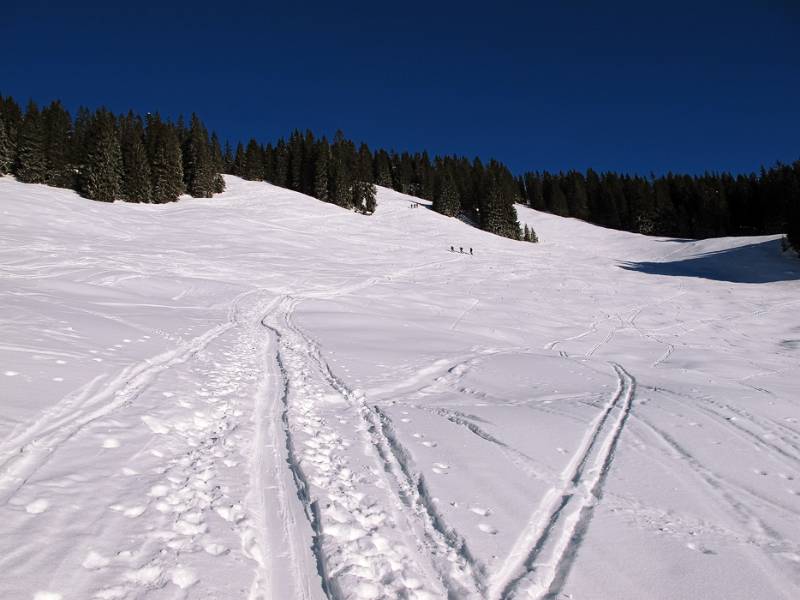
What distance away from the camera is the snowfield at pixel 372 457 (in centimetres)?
308

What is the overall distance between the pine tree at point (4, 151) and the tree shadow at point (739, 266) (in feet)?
227

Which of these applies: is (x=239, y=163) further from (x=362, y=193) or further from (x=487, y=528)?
(x=487, y=528)

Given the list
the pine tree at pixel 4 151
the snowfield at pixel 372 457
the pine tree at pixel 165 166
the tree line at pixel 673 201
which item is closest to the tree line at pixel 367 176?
the tree line at pixel 673 201

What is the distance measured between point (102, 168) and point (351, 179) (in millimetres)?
35376

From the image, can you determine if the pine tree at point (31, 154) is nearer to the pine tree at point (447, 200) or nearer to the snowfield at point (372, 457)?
the snowfield at point (372, 457)

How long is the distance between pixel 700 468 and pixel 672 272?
39.6m

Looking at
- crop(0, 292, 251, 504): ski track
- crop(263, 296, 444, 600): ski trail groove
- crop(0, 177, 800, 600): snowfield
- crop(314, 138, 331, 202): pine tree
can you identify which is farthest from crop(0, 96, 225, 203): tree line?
crop(263, 296, 444, 600): ski trail groove

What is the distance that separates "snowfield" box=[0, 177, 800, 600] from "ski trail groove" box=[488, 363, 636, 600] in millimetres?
19

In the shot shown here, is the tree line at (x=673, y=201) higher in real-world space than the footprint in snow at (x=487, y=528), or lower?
higher

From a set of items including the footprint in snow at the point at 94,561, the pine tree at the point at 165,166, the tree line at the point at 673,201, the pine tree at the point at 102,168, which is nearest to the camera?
A: the footprint in snow at the point at 94,561

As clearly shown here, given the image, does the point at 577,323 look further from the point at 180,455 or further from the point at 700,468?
the point at 180,455

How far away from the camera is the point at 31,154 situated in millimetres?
49375

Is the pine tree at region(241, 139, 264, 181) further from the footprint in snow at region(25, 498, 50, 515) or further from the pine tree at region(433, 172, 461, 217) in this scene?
the footprint in snow at region(25, 498, 50, 515)

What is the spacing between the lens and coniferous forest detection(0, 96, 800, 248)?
49.5 m
